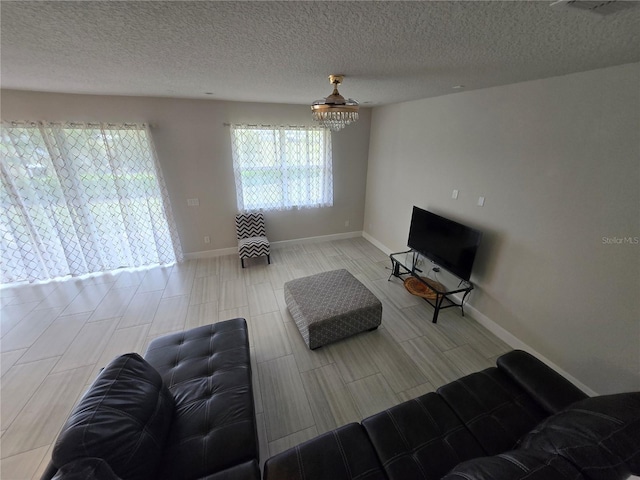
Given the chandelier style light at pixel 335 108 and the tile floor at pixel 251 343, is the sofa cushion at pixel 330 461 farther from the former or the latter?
the chandelier style light at pixel 335 108

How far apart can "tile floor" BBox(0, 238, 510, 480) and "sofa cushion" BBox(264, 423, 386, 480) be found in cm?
54

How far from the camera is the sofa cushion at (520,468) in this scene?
780 mm

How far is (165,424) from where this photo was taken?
1.26 meters

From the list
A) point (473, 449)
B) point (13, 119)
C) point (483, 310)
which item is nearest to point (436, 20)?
point (473, 449)

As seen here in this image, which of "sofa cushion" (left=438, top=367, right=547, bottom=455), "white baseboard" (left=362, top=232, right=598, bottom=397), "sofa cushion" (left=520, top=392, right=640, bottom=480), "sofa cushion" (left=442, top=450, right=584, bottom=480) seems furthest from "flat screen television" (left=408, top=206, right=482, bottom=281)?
"sofa cushion" (left=442, top=450, right=584, bottom=480)

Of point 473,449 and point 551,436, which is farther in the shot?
point 473,449

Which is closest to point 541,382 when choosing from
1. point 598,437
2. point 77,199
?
point 598,437

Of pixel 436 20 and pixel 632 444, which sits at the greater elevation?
pixel 436 20

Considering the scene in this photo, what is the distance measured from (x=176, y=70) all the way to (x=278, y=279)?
2.57 metres

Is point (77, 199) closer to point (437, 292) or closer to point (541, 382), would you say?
point (437, 292)

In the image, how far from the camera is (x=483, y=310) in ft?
8.73

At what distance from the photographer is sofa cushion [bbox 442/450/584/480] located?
78cm

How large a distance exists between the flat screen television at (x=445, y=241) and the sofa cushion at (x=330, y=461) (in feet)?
6.73

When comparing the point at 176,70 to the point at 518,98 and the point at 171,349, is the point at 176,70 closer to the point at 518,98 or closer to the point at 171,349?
the point at 171,349
